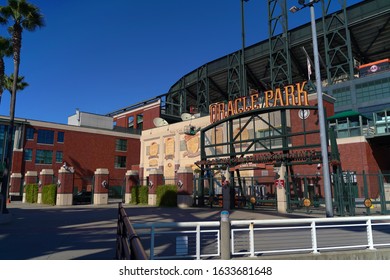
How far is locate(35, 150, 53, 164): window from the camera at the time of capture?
47.6 meters

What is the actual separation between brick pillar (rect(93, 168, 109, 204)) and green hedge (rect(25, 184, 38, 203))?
748 centimetres

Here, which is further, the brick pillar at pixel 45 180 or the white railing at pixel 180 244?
the brick pillar at pixel 45 180

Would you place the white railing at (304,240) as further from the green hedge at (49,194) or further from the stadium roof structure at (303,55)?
the stadium roof structure at (303,55)

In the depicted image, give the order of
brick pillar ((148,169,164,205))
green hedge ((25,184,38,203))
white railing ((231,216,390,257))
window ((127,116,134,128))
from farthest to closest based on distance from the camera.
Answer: window ((127,116,134,128))
green hedge ((25,184,38,203))
brick pillar ((148,169,164,205))
white railing ((231,216,390,257))

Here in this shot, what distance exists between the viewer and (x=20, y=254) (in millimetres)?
8781

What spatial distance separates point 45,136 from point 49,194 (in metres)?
Result: 20.0

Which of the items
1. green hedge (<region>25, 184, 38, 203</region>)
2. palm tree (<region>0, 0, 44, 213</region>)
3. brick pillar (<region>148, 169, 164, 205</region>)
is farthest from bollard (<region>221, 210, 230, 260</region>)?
green hedge (<region>25, 184, 38, 203</region>)

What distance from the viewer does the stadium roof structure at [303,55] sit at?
47.3 metres

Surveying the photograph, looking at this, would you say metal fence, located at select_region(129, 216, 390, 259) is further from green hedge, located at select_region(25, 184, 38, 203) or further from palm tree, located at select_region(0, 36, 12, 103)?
green hedge, located at select_region(25, 184, 38, 203)

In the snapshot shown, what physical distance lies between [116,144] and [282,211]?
41363mm

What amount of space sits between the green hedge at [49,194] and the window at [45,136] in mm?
18000

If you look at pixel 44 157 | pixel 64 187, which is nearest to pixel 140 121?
pixel 44 157

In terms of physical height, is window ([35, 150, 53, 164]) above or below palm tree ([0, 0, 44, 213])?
below

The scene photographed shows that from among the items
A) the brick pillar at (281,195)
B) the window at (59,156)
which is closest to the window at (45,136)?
the window at (59,156)
